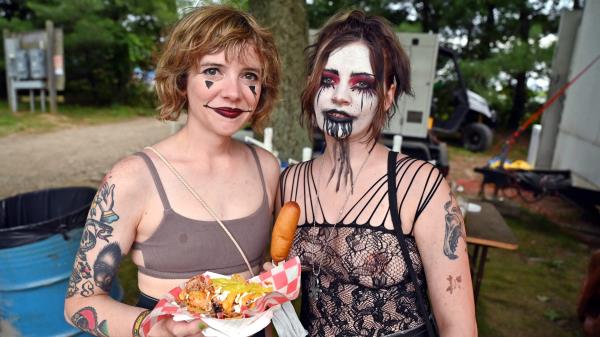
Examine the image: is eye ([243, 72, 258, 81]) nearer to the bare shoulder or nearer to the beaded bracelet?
the bare shoulder

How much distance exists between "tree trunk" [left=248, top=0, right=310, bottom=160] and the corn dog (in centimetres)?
333

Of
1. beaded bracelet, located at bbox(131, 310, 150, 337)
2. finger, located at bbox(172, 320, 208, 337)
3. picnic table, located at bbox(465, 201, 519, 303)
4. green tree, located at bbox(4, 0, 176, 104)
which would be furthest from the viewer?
green tree, located at bbox(4, 0, 176, 104)

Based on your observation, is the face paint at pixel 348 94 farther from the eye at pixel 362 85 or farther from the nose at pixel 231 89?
the nose at pixel 231 89

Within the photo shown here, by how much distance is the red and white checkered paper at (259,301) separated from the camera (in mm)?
1149

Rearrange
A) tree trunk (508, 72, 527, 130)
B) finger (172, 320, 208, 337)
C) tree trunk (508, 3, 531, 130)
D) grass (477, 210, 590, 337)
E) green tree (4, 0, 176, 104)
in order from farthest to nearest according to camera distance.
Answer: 1. green tree (4, 0, 176, 104)
2. tree trunk (508, 72, 527, 130)
3. tree trunk (508, 3, 531, 130)
4. grass (477, 210, 590, 337)
5. finger (172, 320, 208, 337)

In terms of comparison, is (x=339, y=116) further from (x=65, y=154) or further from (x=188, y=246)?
(x=65, y=154)

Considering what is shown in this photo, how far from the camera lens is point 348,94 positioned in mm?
1457

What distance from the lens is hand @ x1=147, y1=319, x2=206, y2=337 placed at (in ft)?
3.76

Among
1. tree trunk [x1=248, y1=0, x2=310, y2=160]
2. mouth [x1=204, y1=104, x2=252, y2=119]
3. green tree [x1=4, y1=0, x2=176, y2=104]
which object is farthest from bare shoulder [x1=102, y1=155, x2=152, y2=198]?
green tree [x1=4, y1=0, x2=176, y2=104]

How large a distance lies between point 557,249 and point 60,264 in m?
5.66

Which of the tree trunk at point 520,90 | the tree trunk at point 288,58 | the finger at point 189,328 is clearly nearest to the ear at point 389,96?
the finger at point 189,328

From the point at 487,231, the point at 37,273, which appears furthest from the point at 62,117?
the point at 487,231

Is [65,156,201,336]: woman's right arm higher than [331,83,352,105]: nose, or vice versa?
[331,83,352,105]: nose

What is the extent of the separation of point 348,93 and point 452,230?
0.59m
